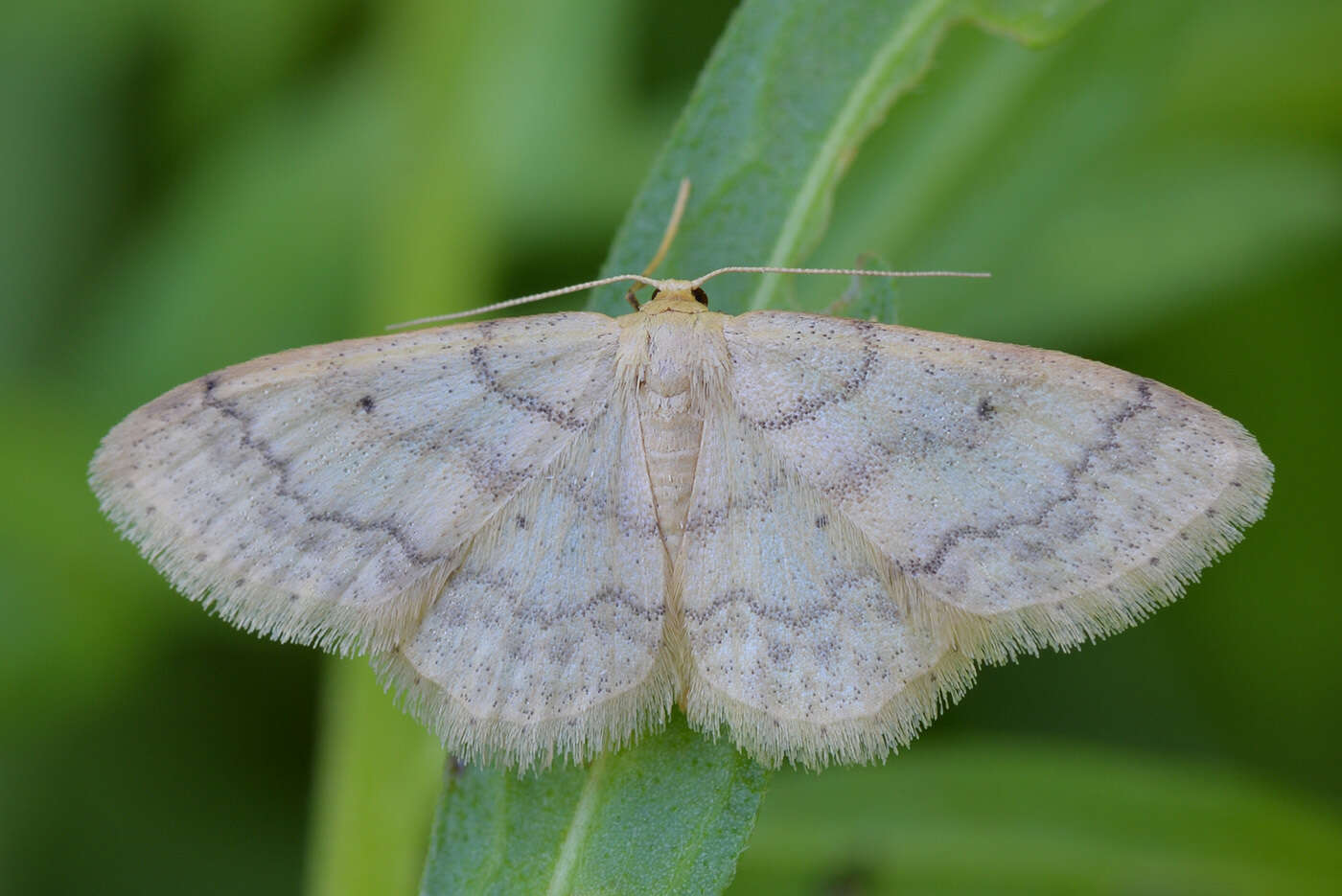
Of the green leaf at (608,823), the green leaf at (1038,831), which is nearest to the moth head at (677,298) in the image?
the green leaf at (608,823)

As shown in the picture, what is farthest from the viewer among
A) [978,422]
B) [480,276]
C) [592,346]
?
[480,276]

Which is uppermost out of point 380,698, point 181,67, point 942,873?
point 181,67

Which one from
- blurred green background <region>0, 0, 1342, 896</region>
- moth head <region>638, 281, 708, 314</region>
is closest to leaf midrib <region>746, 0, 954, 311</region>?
moth head <region>638, 281, 708, 314</region>

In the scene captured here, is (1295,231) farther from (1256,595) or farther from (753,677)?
(753,677)

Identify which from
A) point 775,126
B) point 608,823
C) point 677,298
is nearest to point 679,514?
point 677,298

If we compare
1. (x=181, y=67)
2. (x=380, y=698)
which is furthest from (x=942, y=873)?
(x=181, y=67)

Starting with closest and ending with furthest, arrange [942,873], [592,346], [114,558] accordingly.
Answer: [592,346] → [942,873] → [114,558]

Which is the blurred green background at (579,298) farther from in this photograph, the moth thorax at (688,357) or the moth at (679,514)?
the moth at (679,514)
